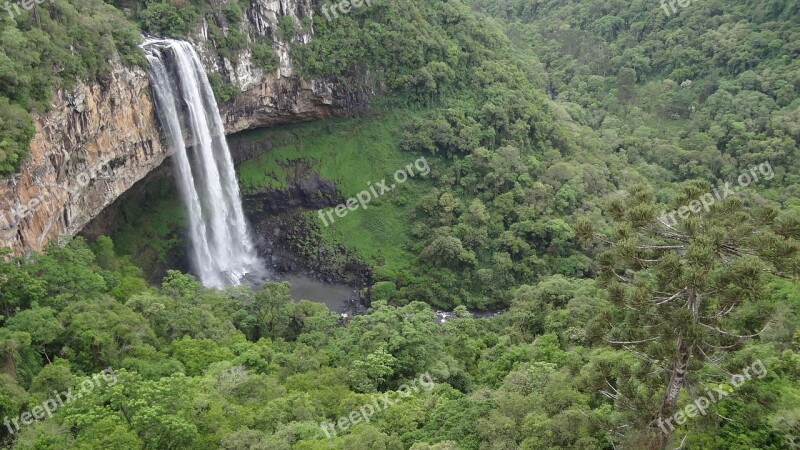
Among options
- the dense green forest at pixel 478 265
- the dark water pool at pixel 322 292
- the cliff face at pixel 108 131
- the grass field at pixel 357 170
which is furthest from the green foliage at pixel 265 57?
the dark water pool at pixel 322 292

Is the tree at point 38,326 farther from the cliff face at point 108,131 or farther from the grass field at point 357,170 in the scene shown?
the grass field at point 357,170

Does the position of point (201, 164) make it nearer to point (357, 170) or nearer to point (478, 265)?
point (357, 170)

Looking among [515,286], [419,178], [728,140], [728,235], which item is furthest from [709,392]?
[728,140]

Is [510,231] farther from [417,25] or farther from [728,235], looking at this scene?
[728,235]

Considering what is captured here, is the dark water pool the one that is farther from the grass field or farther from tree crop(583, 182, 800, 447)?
tree crop(583, 182, 800, 447)

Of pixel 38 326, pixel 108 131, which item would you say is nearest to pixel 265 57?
pixel 108 131

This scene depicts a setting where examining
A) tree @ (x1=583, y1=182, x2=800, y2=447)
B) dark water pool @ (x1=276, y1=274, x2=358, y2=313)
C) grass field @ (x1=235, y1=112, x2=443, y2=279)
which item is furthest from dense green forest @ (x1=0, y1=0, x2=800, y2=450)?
dark water pool @ (x1=276, y1=274, x2=358, y2=313)
